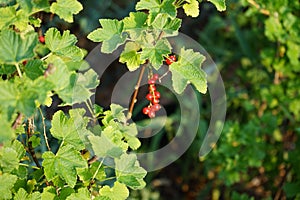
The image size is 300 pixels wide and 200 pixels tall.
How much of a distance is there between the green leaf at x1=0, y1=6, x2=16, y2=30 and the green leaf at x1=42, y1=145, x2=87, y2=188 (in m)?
0.27

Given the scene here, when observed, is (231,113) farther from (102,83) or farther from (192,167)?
(102,83)

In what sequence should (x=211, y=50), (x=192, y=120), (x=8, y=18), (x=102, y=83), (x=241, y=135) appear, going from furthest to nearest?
1. (x=102, y=83)
2. (x=211, y=50)
3. (x=192, y=120)
4. (x=241, y=135)
5. (x=8, y=18)

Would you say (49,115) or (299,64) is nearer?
(49,115)

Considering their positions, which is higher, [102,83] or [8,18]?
[8,18]

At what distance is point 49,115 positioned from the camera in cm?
A: 162

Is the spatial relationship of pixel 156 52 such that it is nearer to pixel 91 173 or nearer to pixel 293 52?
pixel 91 173

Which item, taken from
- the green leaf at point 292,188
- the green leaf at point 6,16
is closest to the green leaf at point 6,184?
the green leaf at point 6,16

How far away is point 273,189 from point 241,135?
13.2 inches

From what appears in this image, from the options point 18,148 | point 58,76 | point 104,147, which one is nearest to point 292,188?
point 104,147

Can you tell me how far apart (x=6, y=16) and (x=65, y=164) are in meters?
0.30

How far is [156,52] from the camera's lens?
108 centimetres

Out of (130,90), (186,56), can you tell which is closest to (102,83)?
(130,90)

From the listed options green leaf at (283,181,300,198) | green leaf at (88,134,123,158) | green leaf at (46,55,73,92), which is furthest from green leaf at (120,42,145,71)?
green leaf at (283,181,300,198)

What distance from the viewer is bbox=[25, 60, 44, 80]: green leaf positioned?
38.5 inches
